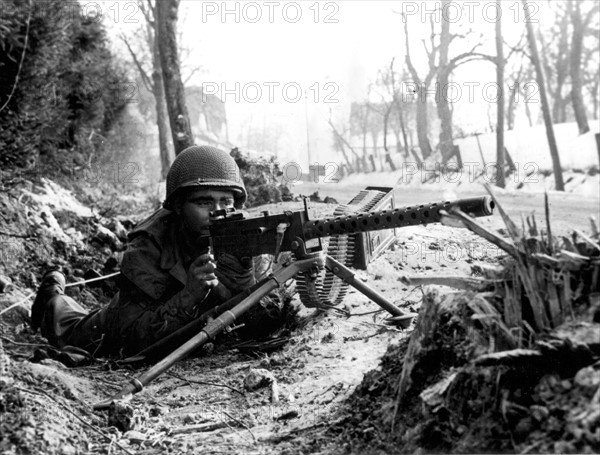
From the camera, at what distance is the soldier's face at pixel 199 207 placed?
16.5ft

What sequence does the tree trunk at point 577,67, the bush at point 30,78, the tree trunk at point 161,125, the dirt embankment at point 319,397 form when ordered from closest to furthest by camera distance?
the dirt embankment at point 319,397
the bush at point 30,78
the tree trunk at point 161,125
the tree trunk at point 577,67

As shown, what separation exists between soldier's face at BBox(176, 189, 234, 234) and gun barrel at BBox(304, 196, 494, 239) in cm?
96

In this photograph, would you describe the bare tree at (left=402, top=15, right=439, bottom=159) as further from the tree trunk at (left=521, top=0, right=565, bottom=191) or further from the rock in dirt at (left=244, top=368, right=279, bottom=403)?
the rock in dirt at (left=244, top=368, right=279, bottom=403)

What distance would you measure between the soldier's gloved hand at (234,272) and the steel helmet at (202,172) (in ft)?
1.99

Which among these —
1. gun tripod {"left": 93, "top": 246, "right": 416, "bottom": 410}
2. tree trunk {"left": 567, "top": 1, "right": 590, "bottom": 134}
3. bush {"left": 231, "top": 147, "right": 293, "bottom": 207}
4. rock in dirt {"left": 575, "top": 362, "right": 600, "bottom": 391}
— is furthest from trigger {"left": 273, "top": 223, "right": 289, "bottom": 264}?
tree trunk {"left": 567, "top": 1, "right": 590, "bottom": 134}

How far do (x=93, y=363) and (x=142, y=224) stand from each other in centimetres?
112

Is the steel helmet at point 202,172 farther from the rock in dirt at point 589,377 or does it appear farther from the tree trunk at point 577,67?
the tree trunk at point 577,67

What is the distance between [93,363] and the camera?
4895 millimetres

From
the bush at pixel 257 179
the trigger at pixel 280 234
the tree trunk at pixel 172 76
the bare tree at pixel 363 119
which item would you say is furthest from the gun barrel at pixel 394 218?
the bare tree at pixel 363 119

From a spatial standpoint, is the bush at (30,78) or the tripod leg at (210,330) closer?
the tripod leg at (210,330)

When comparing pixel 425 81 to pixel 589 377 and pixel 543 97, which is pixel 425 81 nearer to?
pixel 543 97

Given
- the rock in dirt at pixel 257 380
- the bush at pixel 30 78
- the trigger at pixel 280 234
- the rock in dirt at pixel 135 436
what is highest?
the bush at pixel 30 78

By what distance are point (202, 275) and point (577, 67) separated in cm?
2664

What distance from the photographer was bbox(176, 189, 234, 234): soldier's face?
5023 millimetres
